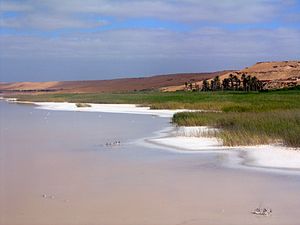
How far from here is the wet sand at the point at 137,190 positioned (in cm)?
741

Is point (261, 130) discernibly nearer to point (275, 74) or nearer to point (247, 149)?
point (247, 149)

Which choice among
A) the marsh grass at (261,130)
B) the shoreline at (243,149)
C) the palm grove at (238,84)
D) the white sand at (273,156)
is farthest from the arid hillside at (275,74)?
the white sand at (273,156)

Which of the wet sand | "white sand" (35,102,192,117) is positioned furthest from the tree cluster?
the wet sand

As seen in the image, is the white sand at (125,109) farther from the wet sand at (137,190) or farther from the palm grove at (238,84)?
the palm grove at (238,84)

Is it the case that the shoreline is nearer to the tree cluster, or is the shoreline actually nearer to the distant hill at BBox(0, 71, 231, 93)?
the tree cluster

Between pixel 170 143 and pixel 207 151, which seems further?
pixel 170 143

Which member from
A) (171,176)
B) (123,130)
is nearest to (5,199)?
(171,176)

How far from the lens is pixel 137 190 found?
30.2 feet

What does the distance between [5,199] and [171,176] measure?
3331 millimetres

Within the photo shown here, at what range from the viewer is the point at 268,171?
1066 cm

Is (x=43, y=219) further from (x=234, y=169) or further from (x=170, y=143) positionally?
(x=170, y=143)

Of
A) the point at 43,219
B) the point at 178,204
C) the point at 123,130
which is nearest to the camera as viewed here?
the point at 43,219

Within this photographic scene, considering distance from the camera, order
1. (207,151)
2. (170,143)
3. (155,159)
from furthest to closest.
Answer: (170,143), (207,151), (155,159)

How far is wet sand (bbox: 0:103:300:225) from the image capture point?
292 inches
